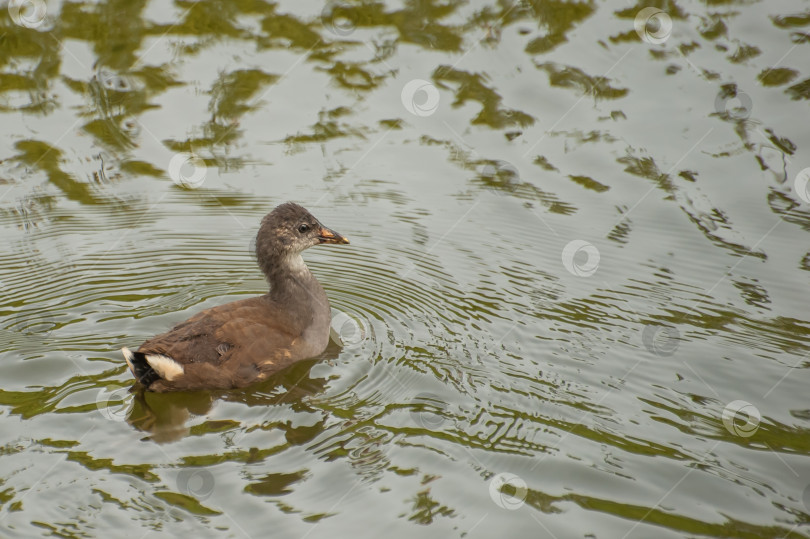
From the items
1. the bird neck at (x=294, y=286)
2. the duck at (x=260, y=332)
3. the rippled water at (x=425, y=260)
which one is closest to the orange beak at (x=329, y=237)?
the duck at (x=260, y=332)

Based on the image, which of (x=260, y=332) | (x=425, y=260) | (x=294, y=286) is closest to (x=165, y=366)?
(x=260, y=332)

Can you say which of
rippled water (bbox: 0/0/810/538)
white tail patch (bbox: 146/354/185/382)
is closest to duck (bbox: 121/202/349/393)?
white tail patch (bbox: 146/354/185/382)

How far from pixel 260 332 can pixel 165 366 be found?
840 mm

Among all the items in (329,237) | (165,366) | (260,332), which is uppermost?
(329,237)

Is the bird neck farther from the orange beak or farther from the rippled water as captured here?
the rippled water

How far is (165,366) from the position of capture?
6.38 m

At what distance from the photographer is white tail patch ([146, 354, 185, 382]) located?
6.32 metres

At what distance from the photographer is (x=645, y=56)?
1048cm

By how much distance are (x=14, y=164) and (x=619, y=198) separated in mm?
5939

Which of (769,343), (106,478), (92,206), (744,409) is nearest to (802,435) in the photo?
(744,409)

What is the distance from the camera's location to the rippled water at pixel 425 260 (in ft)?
18.3

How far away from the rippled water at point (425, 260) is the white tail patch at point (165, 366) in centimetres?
25

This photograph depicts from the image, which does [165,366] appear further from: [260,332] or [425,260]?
[425,260]

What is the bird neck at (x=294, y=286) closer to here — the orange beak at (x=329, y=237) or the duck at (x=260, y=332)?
the duck at (x=260, y=332)
